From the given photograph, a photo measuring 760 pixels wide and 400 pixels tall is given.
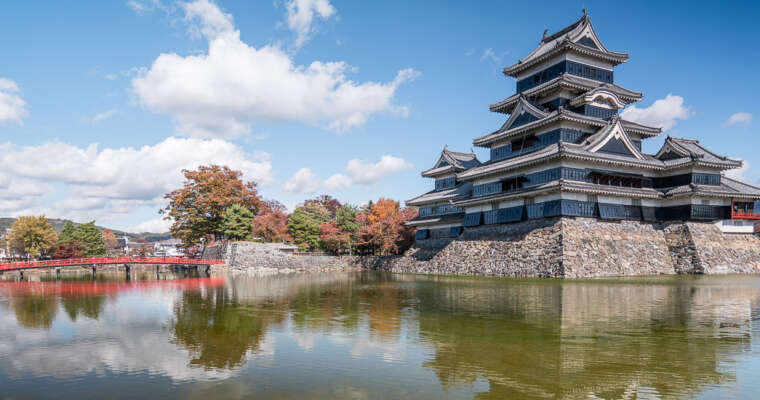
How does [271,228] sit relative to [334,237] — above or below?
above

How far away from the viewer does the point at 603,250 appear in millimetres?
31062

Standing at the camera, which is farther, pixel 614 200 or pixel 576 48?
pixel 576 48

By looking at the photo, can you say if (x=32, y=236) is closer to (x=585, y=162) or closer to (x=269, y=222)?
(x=269, y=222)

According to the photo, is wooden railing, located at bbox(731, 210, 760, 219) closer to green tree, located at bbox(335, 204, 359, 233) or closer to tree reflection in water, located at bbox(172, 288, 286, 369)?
tree reflection in water, located at bbox(172, 288, 286, 369)

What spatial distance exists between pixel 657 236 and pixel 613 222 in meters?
3.78

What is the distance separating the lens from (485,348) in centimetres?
1143

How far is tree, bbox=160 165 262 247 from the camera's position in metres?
59.5

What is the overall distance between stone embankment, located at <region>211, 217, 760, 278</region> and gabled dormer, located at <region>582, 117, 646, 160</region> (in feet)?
17.0

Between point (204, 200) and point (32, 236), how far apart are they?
2743cm

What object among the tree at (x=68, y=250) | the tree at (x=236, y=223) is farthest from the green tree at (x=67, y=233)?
the tree at (x=236, y=223)

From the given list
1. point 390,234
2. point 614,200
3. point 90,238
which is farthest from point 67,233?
point 614,200

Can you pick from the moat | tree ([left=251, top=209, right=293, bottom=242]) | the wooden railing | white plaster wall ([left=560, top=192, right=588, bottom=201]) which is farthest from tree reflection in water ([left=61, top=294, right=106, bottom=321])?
the wooden railing

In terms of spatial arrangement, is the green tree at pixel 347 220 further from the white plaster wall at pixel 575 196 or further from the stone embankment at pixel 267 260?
the white plaster wall at pixel 575 196

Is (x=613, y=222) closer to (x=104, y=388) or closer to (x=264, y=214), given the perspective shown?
(x=104, y=388)
